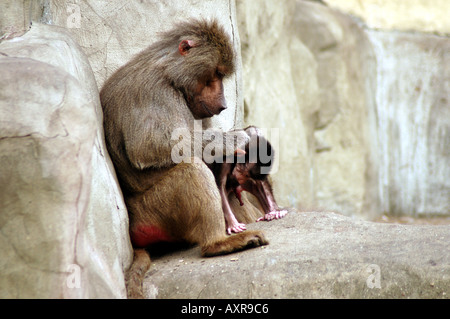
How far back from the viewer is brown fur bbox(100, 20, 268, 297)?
408 centimetres

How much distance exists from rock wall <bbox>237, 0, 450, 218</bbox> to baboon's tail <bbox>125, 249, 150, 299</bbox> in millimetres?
4001

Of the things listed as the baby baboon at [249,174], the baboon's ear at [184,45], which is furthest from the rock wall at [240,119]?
the baboon's ear at [184,45]

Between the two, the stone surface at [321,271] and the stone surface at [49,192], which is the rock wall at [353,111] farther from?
the stone surface at [49,192]

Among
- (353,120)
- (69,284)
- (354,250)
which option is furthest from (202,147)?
(353,120)

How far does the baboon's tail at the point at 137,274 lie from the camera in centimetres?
357

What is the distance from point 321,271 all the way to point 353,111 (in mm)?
6358

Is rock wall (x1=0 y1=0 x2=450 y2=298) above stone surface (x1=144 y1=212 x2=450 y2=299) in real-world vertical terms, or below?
above

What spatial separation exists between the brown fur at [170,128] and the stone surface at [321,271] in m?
0.20

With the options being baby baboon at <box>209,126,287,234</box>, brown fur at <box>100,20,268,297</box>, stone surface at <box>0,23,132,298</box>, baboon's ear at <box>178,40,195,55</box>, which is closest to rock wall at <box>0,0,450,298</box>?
stone surface at <box>0,23,132,298</box>

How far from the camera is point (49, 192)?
3.00 m

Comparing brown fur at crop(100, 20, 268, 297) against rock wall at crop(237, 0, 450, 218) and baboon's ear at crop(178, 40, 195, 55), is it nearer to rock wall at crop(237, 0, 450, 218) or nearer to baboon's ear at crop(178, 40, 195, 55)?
baboon's ear at crop(178, 40, 195, 55)

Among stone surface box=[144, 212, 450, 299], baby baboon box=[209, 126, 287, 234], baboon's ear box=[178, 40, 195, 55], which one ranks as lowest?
stone surface box=[144, 212, 450, 299]

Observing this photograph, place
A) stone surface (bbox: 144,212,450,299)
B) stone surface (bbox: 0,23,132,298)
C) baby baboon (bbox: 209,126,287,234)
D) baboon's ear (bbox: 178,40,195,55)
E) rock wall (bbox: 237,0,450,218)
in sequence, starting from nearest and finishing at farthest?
stone surface (bbox: 0,23,132,298) < stone surface (bbox: 144,212,450,299) < baboon's ear (bbox: 178,40,195,55) < baby baboon (bbox: 209,126,287,234) < rock wall (bbox: 237,0,450,218)

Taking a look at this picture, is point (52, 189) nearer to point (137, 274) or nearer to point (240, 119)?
point (137, 274)
